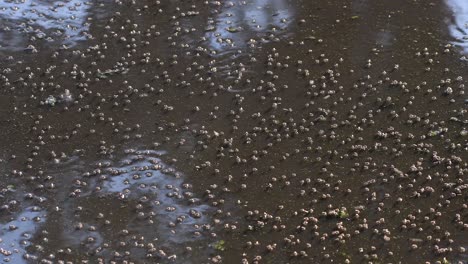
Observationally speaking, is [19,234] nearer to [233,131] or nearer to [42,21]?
[233,131]

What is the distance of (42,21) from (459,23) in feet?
22.2

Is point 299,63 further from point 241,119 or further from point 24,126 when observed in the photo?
point 24,126

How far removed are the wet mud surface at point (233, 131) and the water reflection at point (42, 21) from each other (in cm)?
3

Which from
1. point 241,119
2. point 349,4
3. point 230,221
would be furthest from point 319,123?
point 349,4

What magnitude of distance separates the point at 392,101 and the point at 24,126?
16.9 ft

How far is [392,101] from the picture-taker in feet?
Result: 32.8

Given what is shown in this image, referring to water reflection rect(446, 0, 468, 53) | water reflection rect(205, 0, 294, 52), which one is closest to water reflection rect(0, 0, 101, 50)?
water reflection rect(205, 0, 294, 52)

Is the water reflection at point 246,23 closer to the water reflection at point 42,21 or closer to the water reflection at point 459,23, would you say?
the water reflection at point 42,21

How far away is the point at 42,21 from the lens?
A: 11453mm

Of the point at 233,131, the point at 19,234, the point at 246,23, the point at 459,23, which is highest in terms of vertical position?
the point at 246,23

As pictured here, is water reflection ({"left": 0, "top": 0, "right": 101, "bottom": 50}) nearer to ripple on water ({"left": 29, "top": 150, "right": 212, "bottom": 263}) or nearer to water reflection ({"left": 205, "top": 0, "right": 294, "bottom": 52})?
water reflection ({"left": 205, "top": 0, "right": 294, "bottom": 52})

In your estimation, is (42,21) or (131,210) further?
(42,21)

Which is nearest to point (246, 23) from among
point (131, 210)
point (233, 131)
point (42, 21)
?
point (233, 131)

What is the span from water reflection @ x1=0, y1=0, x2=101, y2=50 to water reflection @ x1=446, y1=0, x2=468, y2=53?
5.84 metres
